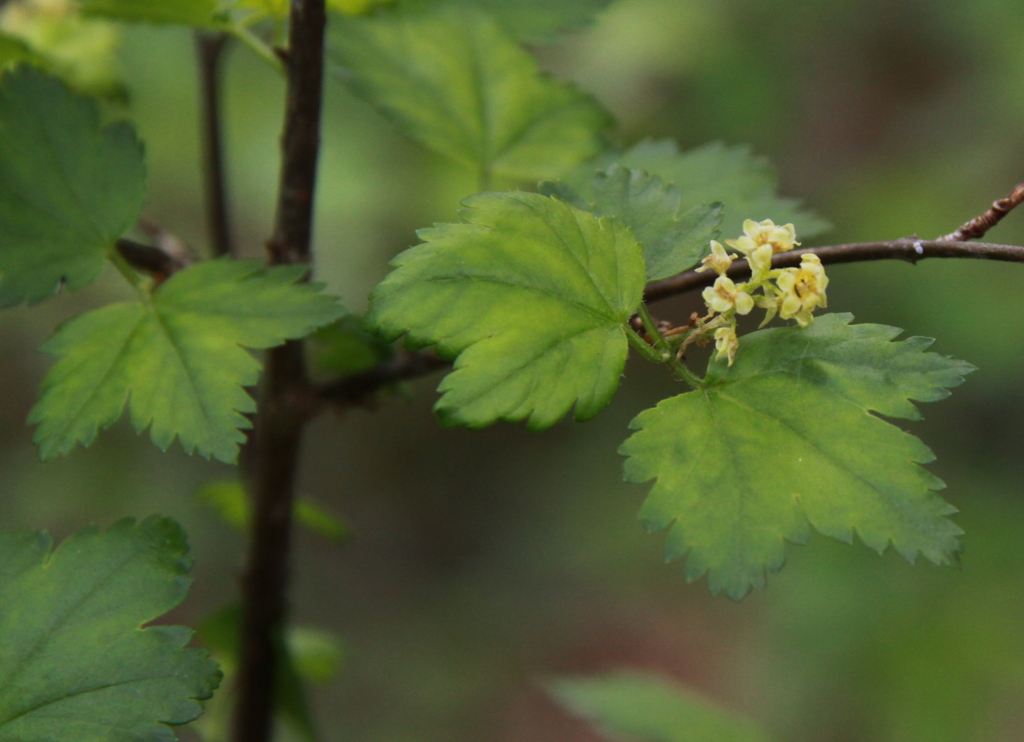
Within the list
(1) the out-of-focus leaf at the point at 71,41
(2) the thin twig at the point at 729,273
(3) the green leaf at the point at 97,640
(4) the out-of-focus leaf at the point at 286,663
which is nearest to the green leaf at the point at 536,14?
(2) the thin twig at the point at 729,273

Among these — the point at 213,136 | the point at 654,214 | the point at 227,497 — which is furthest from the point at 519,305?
the point at 227,497

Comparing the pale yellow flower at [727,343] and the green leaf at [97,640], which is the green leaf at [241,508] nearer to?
the green leaf at [97,640]

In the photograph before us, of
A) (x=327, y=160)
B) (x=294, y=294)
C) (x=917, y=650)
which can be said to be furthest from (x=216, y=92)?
(x=917, y=650)

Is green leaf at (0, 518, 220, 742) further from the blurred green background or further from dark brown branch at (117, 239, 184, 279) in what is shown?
the blurred green background

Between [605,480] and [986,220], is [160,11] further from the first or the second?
[605,480]

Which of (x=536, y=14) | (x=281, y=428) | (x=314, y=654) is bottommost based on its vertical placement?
(x=314, y=654)

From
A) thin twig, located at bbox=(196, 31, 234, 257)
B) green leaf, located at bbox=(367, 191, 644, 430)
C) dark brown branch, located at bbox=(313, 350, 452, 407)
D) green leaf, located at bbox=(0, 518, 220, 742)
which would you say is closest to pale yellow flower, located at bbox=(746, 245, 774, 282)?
green leaf, located at bbox=(367, 191, 644, 430)

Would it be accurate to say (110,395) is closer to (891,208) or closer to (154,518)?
(154,518)
